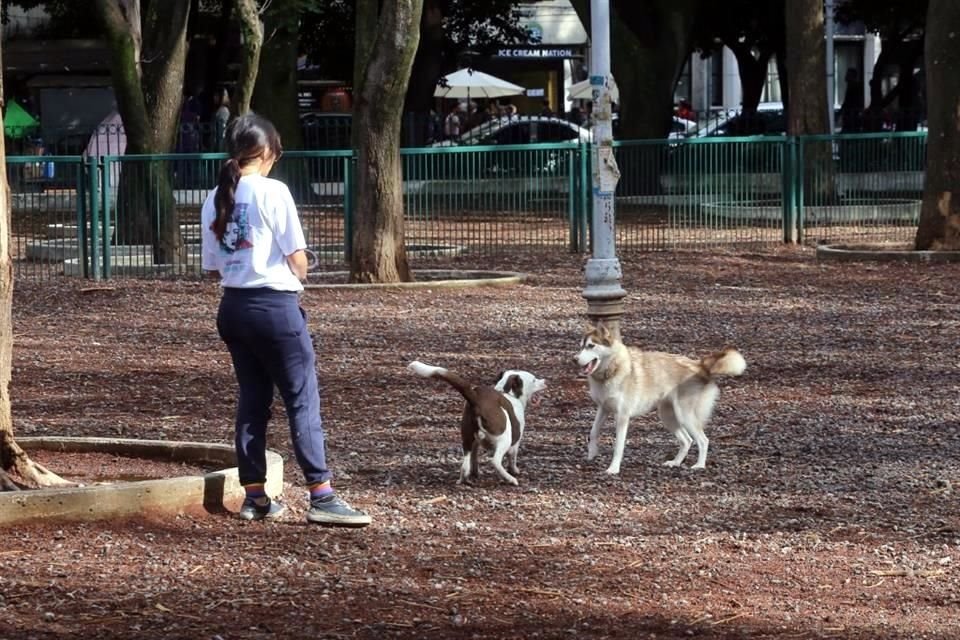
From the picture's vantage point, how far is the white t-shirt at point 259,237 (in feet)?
24.3

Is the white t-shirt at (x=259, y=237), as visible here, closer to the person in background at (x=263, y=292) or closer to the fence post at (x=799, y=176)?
the person in background at (x=263, y=292)

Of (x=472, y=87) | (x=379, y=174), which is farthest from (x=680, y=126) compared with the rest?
(x=379, y=174)

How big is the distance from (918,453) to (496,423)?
242cm

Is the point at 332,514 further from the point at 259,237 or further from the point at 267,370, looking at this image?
the point at 259,237

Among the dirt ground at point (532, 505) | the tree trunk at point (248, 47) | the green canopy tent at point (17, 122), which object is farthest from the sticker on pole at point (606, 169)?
the green canopy tent at point (17, 122)

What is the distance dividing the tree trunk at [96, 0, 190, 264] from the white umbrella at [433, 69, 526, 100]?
30.0 metres

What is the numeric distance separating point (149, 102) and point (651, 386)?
1456 centimetres

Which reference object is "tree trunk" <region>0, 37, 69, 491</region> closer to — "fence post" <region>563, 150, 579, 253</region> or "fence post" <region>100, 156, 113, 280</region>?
"fence post" <region>100, 156, 113, 280</region>

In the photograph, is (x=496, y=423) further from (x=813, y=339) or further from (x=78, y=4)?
(x=78, y=4)

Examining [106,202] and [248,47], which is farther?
[248,47]

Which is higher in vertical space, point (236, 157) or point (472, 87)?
point (472, 87)

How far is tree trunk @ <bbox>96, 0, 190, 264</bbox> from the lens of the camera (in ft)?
67.4

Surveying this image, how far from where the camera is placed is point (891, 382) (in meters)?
12.4

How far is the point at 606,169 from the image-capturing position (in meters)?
12.5
